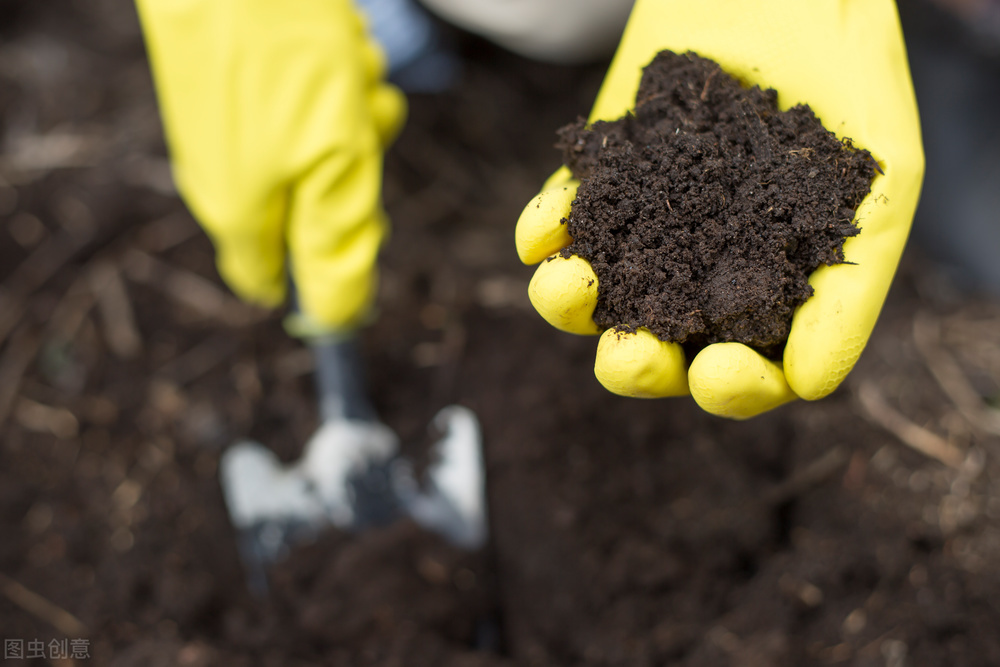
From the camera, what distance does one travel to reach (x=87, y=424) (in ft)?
6.56

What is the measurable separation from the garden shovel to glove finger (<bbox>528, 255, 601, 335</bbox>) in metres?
0.90

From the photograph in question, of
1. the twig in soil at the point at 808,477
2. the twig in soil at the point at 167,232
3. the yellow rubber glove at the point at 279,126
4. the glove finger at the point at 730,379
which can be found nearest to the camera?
the glove finger at the point at 730,379

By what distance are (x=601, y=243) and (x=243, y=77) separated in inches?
36.2

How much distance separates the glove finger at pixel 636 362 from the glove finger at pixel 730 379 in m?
0.04

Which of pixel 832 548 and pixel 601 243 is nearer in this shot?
pixel 601 243

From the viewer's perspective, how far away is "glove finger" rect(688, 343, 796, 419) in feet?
2.98

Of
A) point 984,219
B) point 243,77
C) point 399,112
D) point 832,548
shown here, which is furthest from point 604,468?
point 984,219

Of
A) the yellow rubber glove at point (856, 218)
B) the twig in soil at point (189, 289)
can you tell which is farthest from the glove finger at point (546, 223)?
the twig in soil at point (189, 289)

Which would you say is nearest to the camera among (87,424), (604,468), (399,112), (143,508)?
(604,468)

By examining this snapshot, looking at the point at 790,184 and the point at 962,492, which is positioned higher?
the point at 790,184

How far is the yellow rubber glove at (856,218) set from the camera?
36.6 inches

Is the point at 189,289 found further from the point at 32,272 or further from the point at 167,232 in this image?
the point at 32,272

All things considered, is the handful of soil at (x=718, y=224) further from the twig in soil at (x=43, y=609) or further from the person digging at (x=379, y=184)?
the twig in soil at (x=43, y=609)

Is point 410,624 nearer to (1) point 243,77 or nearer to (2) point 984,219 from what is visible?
(1) point 243,77
